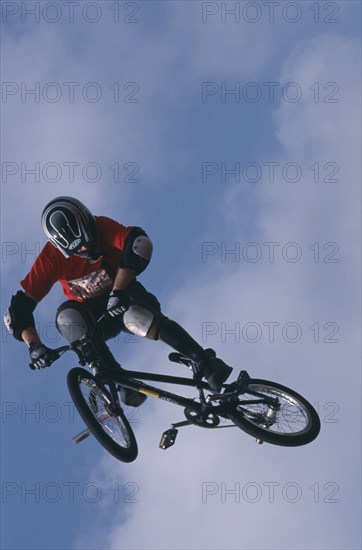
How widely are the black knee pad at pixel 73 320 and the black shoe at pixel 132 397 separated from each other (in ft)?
3.85

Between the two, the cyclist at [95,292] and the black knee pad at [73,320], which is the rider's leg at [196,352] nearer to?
the cyclist at [95,292]

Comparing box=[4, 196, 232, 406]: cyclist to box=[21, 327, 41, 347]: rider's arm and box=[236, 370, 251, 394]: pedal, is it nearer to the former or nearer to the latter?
box=[21, 327, 41, 347]: rider's arm

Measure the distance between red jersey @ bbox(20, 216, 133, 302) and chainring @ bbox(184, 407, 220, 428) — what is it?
8.66 ft

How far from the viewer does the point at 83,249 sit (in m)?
12.5

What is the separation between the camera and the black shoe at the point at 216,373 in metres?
11.9

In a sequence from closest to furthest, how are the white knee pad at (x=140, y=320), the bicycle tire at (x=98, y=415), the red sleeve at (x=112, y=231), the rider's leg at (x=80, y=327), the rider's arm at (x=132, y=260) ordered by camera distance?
the bicycle tire at (x=98, y=415) < the rider's leg at (x=80, y=327) < the white knee pad at (x=140, y=320) < the rider's arm at (x=132, y=260) < the red sleeve at (x=112, y=231)

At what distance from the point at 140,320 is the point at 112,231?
5.46 feet

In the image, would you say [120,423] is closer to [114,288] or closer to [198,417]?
[198,417]

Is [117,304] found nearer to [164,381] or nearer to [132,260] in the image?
[132,260]

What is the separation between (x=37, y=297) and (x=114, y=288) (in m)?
1.77

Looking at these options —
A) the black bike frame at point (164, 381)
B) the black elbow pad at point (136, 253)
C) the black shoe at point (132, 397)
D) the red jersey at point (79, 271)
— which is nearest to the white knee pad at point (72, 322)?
the red jersey at point (79, 271)

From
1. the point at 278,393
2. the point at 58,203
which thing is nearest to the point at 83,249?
the point at 58,203

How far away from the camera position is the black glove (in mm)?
11648

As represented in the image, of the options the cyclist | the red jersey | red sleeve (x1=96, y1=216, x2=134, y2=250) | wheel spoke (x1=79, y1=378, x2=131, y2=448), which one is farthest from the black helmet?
wheel spoke (x1=79, y1=378, x2=131, y2=448)
